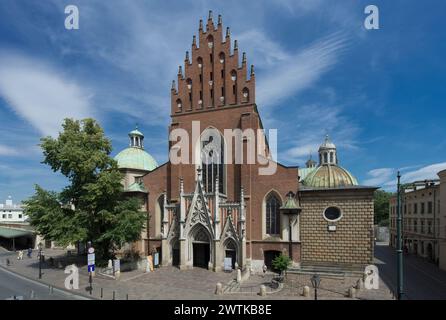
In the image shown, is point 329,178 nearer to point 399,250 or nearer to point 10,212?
point 399,250

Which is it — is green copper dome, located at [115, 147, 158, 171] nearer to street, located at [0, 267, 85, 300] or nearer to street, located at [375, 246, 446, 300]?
street, located at [0, 267, 85, 300]

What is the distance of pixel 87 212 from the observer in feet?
88.2

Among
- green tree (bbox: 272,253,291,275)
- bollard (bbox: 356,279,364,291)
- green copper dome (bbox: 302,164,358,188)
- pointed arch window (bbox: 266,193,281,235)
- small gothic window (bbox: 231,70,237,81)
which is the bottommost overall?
bollard (bbox: 356,279,364,291)

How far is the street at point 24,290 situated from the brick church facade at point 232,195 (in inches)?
421

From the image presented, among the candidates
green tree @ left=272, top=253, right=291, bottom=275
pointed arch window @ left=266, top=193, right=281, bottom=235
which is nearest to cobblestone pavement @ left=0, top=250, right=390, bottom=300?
green tree @ left=272, top=253, right=291, bottom=275

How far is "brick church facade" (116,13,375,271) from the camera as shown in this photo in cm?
2631

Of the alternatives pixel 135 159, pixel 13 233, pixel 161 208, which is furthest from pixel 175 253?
pixel 13 233

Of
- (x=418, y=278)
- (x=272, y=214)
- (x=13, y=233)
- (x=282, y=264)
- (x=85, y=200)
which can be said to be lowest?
(x=418, y=278)

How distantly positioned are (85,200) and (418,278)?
3267 centimetres

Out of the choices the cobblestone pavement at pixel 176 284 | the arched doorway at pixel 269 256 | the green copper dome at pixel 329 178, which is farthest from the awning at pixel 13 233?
the green copper dome at pixel 329 178

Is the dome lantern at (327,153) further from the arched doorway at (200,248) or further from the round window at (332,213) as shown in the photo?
the arched doorway at (200,248)

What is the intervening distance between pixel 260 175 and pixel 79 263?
22.0m

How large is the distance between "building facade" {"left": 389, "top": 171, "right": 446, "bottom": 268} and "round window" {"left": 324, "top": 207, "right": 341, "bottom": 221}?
10.3m

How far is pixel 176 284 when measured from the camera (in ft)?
73.9
